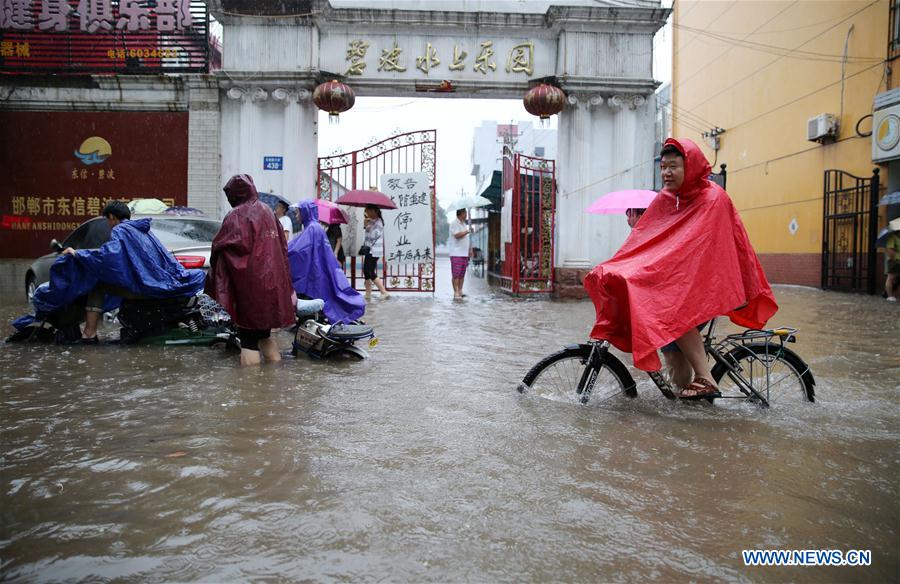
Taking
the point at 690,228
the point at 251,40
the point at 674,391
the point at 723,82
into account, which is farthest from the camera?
the point at 723,82

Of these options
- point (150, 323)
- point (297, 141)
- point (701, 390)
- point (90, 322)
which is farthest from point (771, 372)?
point (297, 141)

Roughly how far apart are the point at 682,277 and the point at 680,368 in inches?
31.5

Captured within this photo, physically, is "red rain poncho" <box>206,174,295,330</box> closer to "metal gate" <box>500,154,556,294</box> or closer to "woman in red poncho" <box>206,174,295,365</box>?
"woman in red poncho" <box>206,174,295,365</box>

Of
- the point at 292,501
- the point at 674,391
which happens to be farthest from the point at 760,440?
the point at 292,501

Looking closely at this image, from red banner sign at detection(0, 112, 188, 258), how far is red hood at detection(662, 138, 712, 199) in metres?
9.99

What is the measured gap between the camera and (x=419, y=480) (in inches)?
107

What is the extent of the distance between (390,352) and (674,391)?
8.79 feet

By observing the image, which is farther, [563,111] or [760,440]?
[563,111]

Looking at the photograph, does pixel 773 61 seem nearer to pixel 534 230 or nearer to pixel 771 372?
pixel 534 230

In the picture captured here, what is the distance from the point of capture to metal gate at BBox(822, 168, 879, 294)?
42.1 ft

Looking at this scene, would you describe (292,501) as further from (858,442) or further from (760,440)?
(858,442)

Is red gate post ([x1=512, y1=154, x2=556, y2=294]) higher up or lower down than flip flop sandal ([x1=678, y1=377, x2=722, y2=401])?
higher up

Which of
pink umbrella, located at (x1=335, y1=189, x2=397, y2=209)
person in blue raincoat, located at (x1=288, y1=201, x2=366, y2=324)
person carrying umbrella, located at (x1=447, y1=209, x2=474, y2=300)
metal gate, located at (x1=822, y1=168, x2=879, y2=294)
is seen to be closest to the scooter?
person in blue raincoat, located at (x1=288, y1=201, x2=366, y2=324)

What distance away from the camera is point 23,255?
12.0 metres
